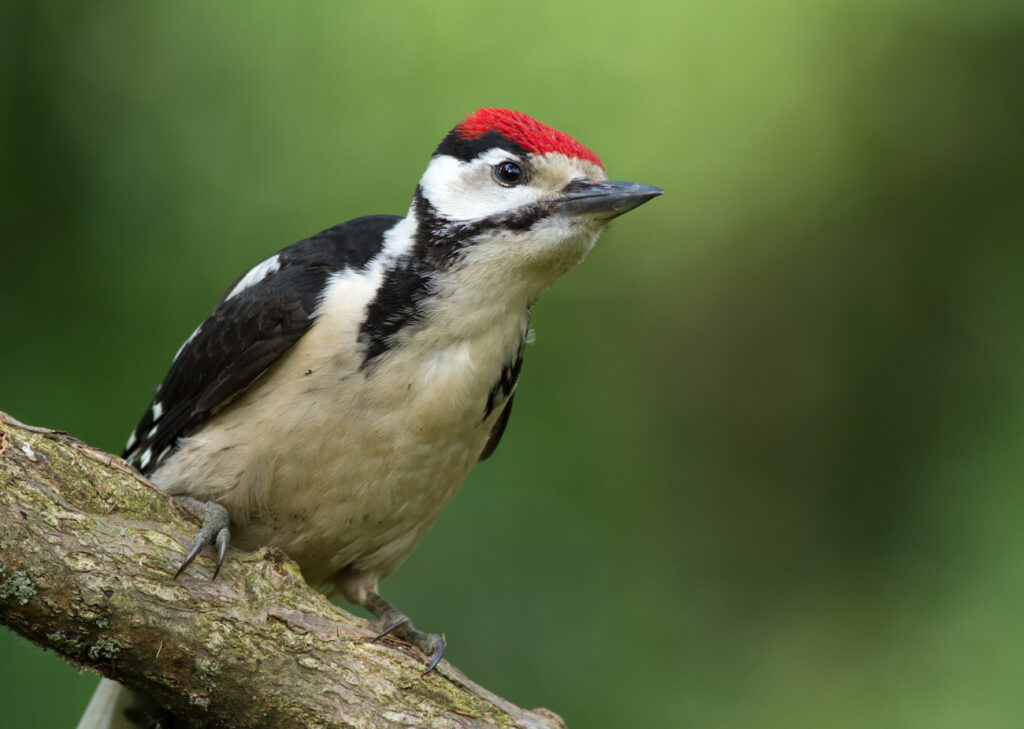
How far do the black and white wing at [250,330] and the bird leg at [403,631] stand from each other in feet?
2.06

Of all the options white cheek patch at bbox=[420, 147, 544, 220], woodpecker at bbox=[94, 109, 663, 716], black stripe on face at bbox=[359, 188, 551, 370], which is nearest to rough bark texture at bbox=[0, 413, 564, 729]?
woodpecker at bbox=[94, 109, 663, 716]

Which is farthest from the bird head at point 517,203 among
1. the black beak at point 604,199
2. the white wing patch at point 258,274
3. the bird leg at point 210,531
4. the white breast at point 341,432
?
the bird leg at point 210,531

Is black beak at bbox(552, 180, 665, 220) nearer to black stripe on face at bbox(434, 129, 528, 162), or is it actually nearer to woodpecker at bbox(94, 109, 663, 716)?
woodpecker at bbox(94, 109, 663, 716)

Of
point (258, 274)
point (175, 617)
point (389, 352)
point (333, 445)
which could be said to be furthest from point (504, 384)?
point (175, 617)

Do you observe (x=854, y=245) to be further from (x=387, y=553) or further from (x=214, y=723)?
(x=214, y=723)

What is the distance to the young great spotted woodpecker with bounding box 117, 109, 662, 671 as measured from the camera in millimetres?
2402

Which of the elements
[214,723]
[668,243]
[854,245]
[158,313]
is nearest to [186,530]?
[214,723]

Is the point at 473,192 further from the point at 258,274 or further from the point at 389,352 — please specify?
the point at 258,274

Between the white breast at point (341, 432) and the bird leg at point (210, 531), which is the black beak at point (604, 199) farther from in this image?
the bird leg at point (210, 531)

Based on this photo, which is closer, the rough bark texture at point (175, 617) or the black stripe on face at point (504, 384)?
the rough bark texture at point (175, 617)

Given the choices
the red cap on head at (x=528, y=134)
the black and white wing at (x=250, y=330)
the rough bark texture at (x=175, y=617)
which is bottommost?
the rough bark texture at (x=175, y=617)

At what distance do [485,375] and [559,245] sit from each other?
13.3 inches

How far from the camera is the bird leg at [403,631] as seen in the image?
92.6 inches

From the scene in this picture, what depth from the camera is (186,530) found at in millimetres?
2164
